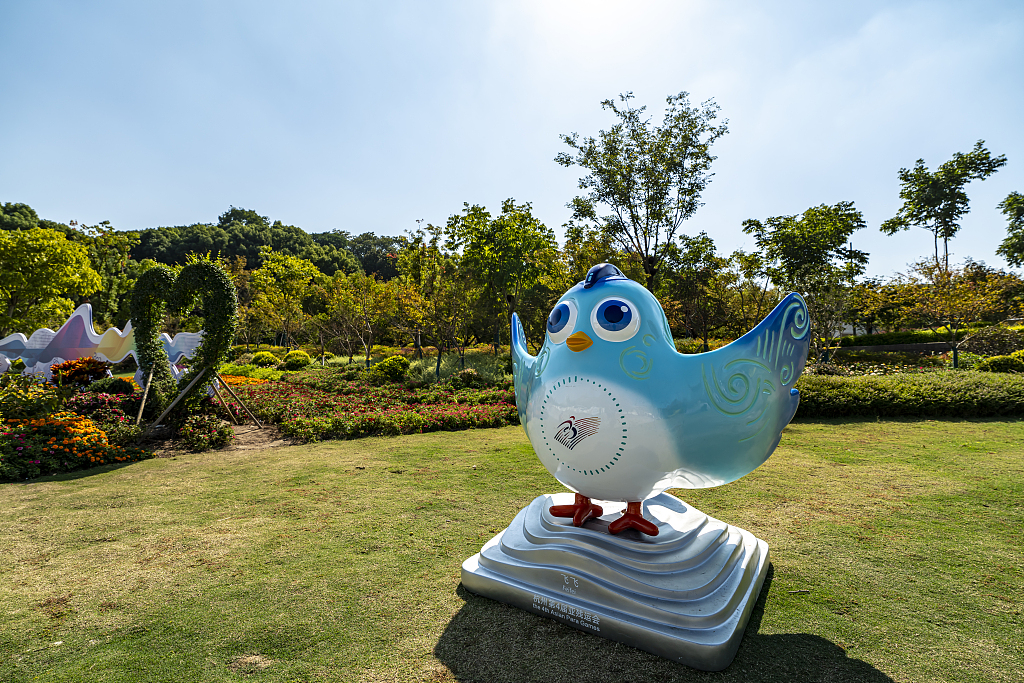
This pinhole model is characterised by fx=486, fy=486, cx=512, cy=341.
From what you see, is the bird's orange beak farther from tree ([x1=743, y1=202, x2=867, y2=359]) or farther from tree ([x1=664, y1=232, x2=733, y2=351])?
tree ([x1=664, y1=232, x2=733, y2=351])

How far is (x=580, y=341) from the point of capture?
3.11m

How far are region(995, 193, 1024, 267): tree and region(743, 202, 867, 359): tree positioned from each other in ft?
49.0

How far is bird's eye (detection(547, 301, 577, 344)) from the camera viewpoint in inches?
128

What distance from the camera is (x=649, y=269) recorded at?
16734 mm

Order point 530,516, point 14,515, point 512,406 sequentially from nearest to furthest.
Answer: point 530,516 → point 14,515 → point 512,406

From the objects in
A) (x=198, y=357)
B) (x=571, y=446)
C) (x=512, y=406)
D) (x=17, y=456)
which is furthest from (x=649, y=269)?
(x=17, y=456)

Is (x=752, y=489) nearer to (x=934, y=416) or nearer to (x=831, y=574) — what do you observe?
(x=831, y=574)

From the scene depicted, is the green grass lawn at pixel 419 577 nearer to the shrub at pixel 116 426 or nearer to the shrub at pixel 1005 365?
the shrub at pixel 116 426

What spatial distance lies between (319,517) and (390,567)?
4.87 ft

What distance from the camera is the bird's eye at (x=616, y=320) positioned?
3.05m

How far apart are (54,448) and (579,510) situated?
24.8ft

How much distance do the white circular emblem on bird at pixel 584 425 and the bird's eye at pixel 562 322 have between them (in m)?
0.31

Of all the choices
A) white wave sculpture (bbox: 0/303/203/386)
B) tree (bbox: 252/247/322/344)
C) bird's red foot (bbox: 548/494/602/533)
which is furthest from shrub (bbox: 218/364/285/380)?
bird's red foot (bbox: 548/494/602/533)

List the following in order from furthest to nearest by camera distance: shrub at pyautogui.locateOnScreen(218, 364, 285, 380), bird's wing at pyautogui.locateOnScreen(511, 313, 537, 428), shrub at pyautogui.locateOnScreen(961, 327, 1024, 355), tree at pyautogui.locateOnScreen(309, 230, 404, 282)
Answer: tree at pyautogui.locateOnScreen(309, 230, 404, 282) → shrub at pyautogui.locateOnScreen(218, 364, 285, 380) → shrub at pyautogui.locateOnScreen(961, 327, 1024, 355) → bird's wing at pyautogui.locateOnScreen(511, 313, 537, 428)
